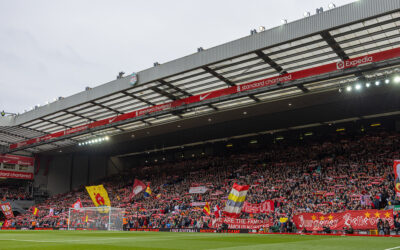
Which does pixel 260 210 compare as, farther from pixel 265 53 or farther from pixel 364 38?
pixel 364 38

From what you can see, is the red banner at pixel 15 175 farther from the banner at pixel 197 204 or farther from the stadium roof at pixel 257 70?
the banner at pixel 197 204

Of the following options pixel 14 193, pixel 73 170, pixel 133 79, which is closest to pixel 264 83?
pixel 133 79

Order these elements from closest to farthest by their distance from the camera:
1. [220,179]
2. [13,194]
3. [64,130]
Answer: [220,179] → [64,130] → [13,194]

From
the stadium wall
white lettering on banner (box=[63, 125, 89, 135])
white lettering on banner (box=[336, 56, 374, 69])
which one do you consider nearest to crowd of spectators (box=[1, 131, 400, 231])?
white lettering on banner (box=[336, 56, 374, 69])

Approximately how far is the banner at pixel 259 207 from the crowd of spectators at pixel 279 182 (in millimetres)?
557

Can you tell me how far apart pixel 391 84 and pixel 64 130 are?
1357 inches

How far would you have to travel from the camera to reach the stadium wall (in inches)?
2376

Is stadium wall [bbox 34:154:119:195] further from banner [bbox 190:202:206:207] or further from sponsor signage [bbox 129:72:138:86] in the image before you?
sponsor signage [bbox 129:72:138:86]

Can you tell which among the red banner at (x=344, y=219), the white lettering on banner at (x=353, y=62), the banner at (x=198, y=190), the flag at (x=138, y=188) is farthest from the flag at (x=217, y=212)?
the flag at (x=138, y=188)

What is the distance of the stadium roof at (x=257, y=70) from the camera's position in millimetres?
22000

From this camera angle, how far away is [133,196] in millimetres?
44000

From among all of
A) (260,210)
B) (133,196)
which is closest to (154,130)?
(133,196)

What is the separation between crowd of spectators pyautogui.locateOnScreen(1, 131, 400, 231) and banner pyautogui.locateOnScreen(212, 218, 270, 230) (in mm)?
528

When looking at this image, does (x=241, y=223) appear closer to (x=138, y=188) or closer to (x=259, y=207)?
(x=259, y=207)
